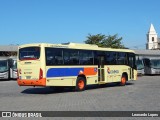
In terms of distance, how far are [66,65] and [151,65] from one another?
102 ft

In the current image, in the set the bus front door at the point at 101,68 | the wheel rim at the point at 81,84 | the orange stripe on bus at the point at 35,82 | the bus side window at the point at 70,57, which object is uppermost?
the bus side window at the point at 70,57

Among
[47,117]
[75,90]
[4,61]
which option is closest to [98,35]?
[4,61]

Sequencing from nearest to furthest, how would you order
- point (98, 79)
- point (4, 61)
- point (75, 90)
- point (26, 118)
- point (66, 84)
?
1. point (26, 118)
2. point (66, 84)
3. point (75, 90)
4. point (98, 79)
5. point (4, 61)

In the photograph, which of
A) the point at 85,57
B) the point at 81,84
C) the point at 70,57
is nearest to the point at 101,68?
the point at 85,57

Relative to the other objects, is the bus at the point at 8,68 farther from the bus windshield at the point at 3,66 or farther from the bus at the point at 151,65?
the bus at the point at 151,65

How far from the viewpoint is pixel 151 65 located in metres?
50.6

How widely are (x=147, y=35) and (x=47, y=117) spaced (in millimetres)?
158527

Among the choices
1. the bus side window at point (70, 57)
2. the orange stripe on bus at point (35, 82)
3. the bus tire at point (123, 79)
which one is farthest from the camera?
the bus tire at point (123, 79)

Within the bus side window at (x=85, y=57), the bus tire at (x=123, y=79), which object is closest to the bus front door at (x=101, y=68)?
the bus side window at (x=85, y=57)

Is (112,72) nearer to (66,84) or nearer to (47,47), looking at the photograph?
(66,84)

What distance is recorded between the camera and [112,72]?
26.4 m

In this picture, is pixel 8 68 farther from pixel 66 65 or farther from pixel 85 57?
pixel 66 65

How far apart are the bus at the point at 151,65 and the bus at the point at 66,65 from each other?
78.7 ft

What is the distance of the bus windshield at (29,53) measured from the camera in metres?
20.2
